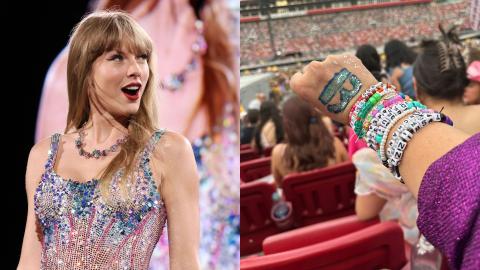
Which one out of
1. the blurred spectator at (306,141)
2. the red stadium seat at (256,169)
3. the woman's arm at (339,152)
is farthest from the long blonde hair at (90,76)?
the red stadium seat at (256,169)

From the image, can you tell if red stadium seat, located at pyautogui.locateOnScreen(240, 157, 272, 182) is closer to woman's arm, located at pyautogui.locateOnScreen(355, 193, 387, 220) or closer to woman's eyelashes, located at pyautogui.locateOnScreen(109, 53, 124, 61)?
woman's arm, located at pyautogui.locateOnScreen(355, 193, 387, 220)

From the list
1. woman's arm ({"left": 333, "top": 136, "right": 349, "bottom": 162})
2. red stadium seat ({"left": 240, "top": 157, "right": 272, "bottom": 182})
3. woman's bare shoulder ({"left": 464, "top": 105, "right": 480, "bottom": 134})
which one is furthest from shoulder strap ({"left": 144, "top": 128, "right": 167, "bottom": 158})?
red stadium seat ({"left": 240, "top": 157, "right": 272, "bottom": 182})

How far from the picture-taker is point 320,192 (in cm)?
229

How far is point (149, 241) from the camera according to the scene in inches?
40.8

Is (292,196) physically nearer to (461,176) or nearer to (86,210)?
(86,210)

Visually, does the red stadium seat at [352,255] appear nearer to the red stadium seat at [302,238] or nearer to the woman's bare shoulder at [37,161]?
the red stadium seat at [302,238]

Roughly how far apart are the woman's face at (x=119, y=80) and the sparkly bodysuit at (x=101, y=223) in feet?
0.42

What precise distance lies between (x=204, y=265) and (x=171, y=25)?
69cm

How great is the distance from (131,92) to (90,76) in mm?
109


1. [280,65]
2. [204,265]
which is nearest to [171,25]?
[280,65]

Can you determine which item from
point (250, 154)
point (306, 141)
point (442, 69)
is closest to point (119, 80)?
point (442, 69)

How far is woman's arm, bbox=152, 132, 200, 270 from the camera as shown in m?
1.05

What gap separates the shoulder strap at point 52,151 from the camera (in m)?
1.10

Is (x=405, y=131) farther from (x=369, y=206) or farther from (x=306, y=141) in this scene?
(x=306, y=141)
